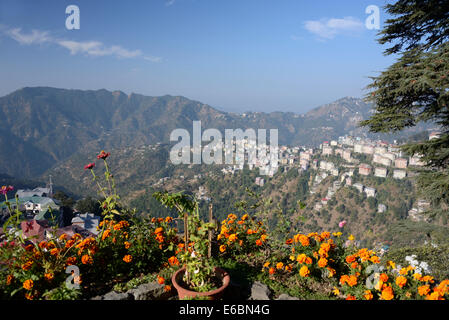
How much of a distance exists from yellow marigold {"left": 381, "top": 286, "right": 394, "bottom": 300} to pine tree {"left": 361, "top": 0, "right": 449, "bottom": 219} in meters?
3.22

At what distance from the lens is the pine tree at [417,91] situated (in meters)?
4.33

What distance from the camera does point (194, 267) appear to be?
1992mm

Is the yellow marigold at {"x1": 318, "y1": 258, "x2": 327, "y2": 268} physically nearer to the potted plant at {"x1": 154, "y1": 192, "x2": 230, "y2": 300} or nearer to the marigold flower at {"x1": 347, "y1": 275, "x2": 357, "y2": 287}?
the marigold flower at {"x1": 347, "y1": 275, "x2": 357, "y2": 287}

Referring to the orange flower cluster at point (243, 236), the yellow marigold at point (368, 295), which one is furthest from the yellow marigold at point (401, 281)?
the orange flower cluster at point (243, 236)

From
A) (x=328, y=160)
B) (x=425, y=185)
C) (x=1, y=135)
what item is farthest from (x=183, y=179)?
(x=1, y=135)

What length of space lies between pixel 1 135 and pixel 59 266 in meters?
185

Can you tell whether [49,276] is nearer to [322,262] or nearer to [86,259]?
[86,259]

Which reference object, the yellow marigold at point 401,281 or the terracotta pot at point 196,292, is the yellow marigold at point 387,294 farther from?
the terracotta pot at point 196,292

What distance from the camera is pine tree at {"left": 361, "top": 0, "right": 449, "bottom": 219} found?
170 inches

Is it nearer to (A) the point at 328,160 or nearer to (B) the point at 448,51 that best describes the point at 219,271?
(B) the point at 448,51

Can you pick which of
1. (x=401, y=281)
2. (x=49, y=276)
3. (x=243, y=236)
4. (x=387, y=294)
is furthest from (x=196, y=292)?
(x=401, y=281)

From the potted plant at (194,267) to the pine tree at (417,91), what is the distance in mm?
3702

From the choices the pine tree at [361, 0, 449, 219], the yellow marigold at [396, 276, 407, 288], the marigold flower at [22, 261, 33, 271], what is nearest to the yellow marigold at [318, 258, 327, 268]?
the yellow marigold at [396, 276, 407, 288]
